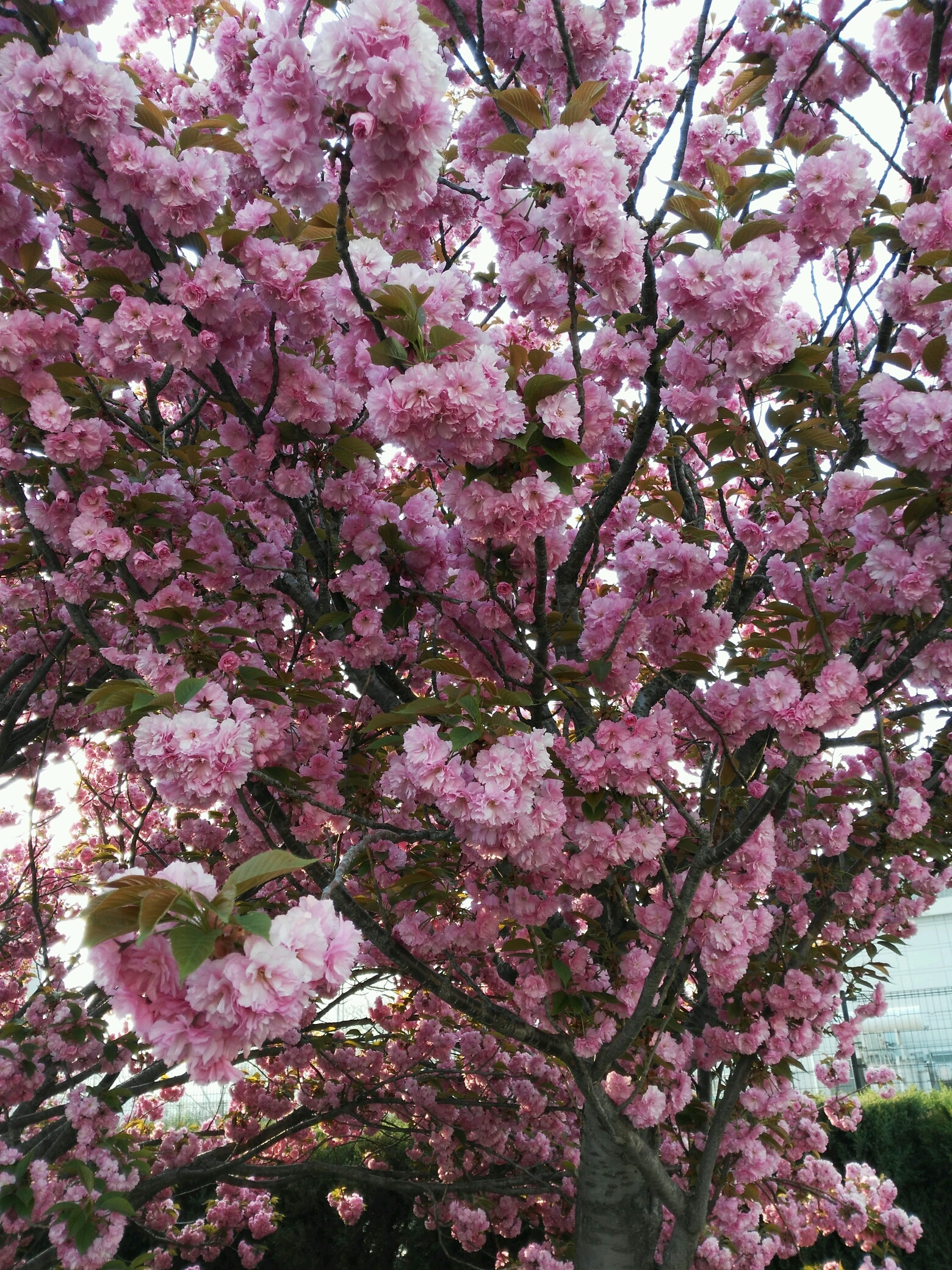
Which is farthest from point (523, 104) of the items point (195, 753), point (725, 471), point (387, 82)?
→ point (195, 753)

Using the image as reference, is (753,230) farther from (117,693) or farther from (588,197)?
(117,693)

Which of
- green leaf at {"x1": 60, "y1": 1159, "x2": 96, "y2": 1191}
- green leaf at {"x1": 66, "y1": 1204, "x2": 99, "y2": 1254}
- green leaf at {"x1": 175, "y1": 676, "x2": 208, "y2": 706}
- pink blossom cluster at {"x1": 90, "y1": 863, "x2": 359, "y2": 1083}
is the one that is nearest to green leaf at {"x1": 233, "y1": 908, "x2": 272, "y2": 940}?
pink blossom cluster at {"x1": 90, "y1": 863, "x2": 359, "y2": 1083}

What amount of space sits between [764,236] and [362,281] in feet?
3.24

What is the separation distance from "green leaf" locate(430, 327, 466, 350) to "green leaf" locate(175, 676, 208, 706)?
79 cm

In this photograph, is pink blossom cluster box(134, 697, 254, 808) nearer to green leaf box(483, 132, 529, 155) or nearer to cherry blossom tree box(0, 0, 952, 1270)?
cherry blossom tree box(0, 0, 952, 1270)

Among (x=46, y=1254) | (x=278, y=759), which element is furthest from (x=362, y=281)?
(x=46, y=1254)

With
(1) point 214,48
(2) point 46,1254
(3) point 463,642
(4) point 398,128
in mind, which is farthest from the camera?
(2) point 46,1254

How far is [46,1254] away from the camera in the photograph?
3717 millimetres

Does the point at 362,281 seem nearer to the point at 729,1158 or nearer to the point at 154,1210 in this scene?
the point at 729,1158

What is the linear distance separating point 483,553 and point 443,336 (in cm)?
81

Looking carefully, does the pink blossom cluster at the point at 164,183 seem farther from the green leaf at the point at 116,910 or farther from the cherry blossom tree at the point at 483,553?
the green leaf at the point at 116,910

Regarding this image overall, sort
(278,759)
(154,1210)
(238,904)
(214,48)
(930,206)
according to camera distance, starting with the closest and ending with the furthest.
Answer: (238,904), (930,206), (278,759), (214,48), (154,1210)

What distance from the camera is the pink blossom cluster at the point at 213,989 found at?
982 millimetres

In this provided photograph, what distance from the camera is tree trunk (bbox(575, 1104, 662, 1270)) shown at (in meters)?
2.92
